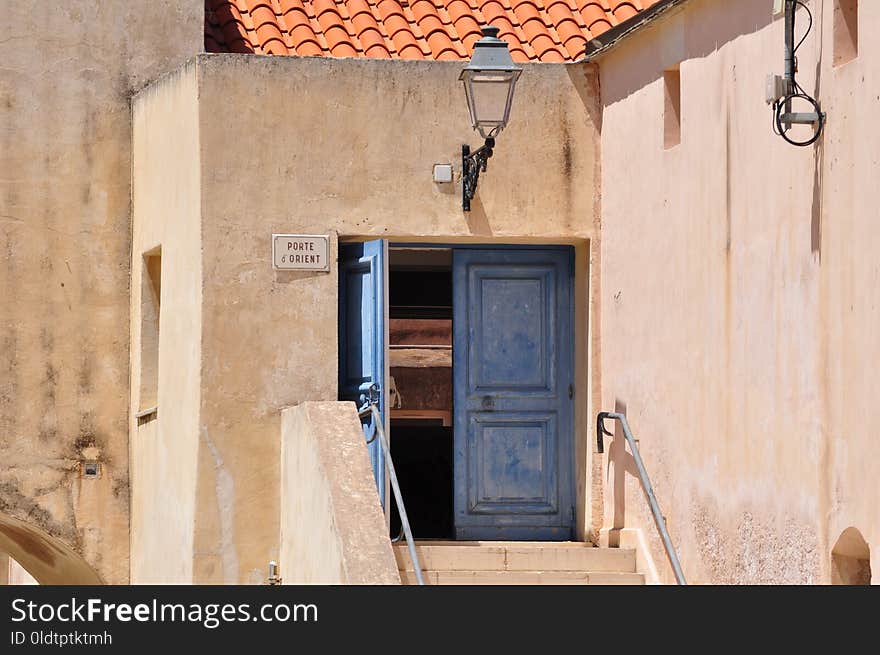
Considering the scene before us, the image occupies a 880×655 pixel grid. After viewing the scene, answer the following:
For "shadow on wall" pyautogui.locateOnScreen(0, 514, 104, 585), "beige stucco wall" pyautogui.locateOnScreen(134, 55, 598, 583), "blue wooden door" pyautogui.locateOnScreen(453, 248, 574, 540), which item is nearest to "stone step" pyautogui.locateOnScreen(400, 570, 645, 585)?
"beige stucco wall" pyautogui.locateOnScreen(134, 55, 598, 583)

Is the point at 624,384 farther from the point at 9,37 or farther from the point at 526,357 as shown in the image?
the point at 9,37

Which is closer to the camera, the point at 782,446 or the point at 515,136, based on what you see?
the point at 782,446

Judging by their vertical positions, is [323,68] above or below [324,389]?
above

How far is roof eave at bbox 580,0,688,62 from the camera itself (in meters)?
11.4

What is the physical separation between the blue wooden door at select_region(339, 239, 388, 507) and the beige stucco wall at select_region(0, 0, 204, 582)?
1882 millimetres

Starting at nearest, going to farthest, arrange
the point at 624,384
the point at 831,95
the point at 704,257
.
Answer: the point at 831,95
the point at 704,257
the point at 624,384

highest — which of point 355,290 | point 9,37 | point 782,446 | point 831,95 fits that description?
point 9,37

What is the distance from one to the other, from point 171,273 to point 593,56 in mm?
3303

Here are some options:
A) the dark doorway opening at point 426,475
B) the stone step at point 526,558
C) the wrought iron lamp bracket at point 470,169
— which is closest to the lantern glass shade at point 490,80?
the wrought iron lamp bracket at point 470,169

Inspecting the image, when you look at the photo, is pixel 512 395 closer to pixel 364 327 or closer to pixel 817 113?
pixel 364 327

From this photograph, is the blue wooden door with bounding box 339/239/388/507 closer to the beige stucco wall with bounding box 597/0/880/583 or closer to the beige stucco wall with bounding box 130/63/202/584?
the beige stucco wall with bounding box 130/63/202/584

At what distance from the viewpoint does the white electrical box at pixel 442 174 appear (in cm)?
1277

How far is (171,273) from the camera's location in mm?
13141

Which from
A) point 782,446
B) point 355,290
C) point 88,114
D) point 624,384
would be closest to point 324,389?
point 355,290
